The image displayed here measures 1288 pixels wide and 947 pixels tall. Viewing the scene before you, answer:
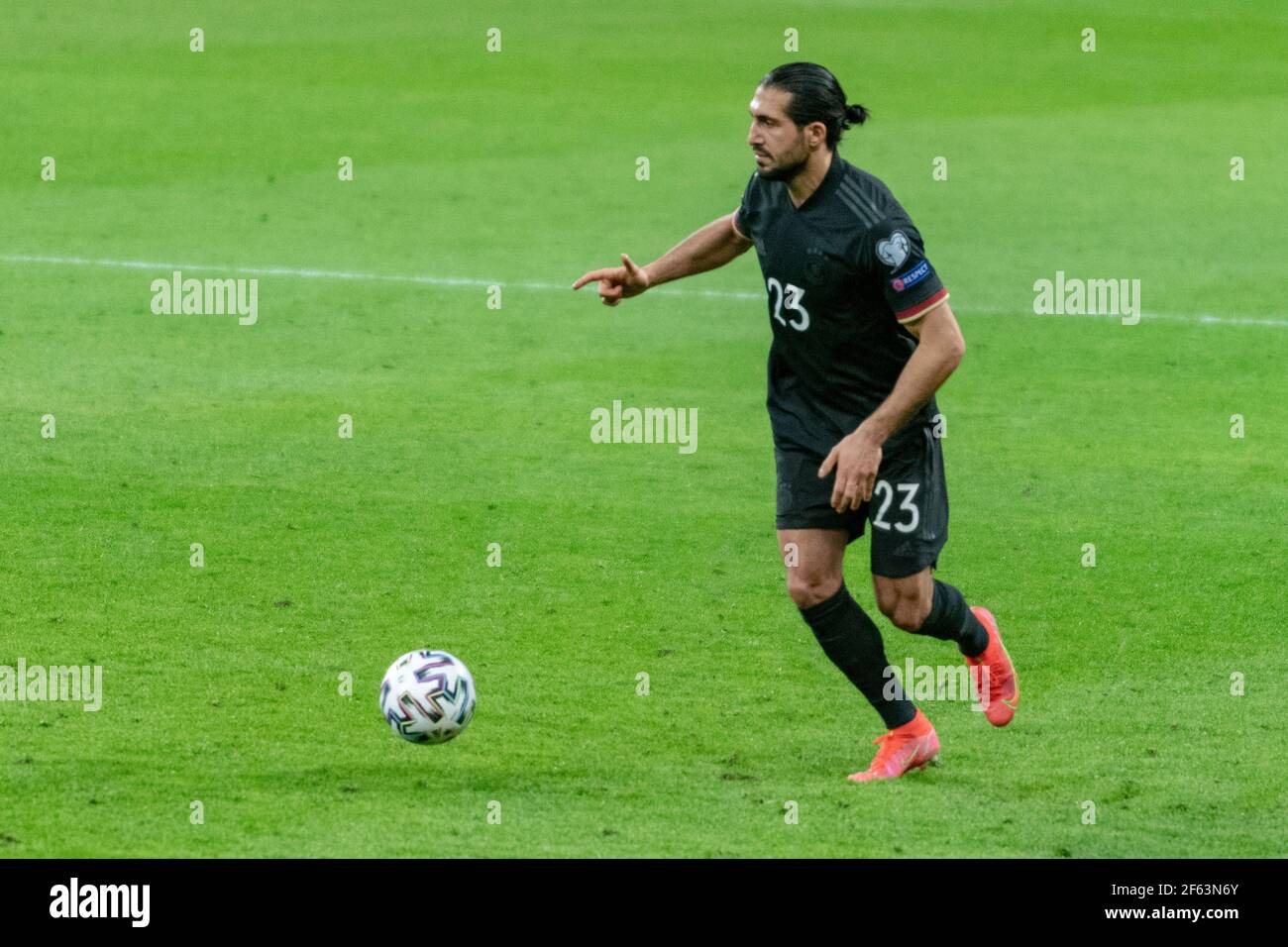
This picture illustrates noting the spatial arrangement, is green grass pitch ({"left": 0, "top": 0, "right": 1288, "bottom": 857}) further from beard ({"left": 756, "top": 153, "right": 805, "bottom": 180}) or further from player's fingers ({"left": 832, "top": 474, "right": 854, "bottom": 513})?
beard ({"left": 756, "top": 153, "right": 805, "bottom": 180})

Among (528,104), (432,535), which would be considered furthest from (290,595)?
(528,104)

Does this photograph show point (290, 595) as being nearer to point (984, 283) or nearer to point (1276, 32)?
point (984, 283)

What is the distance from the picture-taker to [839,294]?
23.6 feet

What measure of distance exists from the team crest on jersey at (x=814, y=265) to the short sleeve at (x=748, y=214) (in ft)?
1.34

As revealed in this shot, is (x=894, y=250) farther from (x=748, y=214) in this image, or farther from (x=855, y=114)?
(x=748, y=214)

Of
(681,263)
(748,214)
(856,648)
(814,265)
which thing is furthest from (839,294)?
(856,648)

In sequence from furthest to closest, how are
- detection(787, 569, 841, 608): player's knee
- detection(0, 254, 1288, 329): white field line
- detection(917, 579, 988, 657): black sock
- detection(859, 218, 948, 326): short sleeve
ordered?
1. detection(0, 254, 1288, 329): white field line
2. detection(917, 579, 988, 657): black sock
3. detection(787, 569, 841, 608): player's knee
4. detection(859, 218, 948, 326): short sleeve

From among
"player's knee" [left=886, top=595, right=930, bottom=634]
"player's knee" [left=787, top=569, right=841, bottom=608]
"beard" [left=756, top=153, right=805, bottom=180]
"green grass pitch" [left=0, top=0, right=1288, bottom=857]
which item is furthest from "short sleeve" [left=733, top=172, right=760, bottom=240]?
"green grass pitch" [left=0, top=0, right=1288, bottom=857]

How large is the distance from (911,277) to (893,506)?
0.86m

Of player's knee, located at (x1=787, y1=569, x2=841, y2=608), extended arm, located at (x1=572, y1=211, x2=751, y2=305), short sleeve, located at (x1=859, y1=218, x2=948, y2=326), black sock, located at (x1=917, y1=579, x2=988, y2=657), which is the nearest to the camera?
short sleeve, located at (x1=859, y1=218, x2=948, y2=326)

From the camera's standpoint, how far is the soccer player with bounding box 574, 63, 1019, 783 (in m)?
6.98

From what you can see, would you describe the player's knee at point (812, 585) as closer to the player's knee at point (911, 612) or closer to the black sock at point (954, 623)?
the player's knee at point (911, 612)

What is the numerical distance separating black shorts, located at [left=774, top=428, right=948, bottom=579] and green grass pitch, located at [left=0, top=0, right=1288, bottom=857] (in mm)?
805

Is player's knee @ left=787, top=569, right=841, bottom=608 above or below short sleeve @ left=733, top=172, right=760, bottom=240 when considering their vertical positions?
below
